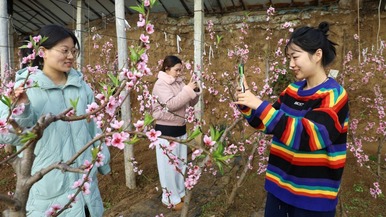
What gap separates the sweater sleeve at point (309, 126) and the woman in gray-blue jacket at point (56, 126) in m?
1.12

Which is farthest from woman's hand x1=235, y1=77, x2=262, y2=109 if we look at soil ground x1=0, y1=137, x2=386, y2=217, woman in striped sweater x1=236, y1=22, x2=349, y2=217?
soil ground x1=0, y1=137, x2=386, y2=217

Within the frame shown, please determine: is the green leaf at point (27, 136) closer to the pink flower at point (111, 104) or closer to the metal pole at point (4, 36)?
the pink flower at point (111, 104)

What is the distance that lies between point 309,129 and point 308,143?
0.08 metres

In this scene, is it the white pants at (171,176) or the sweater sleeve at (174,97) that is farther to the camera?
the white pants at (171,176)

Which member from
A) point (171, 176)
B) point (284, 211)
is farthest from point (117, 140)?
point (171, 176)

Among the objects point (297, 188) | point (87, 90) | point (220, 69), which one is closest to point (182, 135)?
point (87, 90)

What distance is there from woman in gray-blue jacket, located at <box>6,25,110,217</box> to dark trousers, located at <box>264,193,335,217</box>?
114 centimetres

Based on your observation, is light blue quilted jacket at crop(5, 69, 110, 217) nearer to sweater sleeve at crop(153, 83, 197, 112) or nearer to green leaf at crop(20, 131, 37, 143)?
green leaf at crop(20, 131, 37, 143)

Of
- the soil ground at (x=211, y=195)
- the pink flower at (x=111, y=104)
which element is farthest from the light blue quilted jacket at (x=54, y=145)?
the soil ground at (x=211, y=195)

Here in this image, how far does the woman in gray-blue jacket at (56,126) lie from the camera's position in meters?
1.56

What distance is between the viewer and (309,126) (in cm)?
134

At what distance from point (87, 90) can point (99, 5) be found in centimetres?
593

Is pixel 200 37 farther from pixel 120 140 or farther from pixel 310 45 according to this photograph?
pixel 120 140

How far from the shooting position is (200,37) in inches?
175
